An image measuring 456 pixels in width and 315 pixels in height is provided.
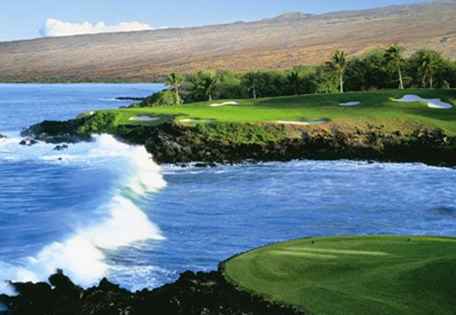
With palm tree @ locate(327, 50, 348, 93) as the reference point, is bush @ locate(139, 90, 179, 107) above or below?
below

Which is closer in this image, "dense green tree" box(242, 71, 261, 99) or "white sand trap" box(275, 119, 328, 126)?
"white sand trap" box(275, 119, 328, 126)

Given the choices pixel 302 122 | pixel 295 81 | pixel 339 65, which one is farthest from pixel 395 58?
pixel 302 122

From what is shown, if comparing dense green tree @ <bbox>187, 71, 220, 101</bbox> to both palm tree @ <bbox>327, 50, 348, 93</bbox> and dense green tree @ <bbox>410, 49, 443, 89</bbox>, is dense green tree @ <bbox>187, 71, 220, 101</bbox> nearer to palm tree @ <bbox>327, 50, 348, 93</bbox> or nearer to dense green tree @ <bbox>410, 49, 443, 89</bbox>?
palm tree @ <bbox>327, 50, 348, 93</bbox>

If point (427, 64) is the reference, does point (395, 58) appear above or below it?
above

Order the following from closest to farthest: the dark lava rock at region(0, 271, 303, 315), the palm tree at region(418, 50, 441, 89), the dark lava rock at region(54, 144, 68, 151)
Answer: the dark lava rock at region(0, 271, 303, 315)
the dark lava rock at region(54, 144, 68, 151)
the palm tree at region(418, 50, 441, 89)

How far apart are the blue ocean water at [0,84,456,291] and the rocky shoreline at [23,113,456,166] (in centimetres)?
237

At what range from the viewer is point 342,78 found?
9444 centimetres

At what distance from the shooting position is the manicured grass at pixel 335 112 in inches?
2290

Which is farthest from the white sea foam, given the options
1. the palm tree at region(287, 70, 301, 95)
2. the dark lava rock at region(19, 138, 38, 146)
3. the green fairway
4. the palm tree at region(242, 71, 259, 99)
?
the palm tree at region(242, 71, 259, 99)

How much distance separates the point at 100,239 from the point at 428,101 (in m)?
44.9

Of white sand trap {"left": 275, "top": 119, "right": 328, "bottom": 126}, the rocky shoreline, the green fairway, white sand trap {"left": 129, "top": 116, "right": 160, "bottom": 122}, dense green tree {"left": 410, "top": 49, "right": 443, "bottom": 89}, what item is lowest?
the rocky shoreline

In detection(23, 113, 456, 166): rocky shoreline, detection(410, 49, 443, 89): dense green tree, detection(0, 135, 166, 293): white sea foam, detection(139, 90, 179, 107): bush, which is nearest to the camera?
detection(0, 135, 166, 293): white sea foam

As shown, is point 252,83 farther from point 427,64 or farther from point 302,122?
point 302,122

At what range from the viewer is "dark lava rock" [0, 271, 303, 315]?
16406mm
